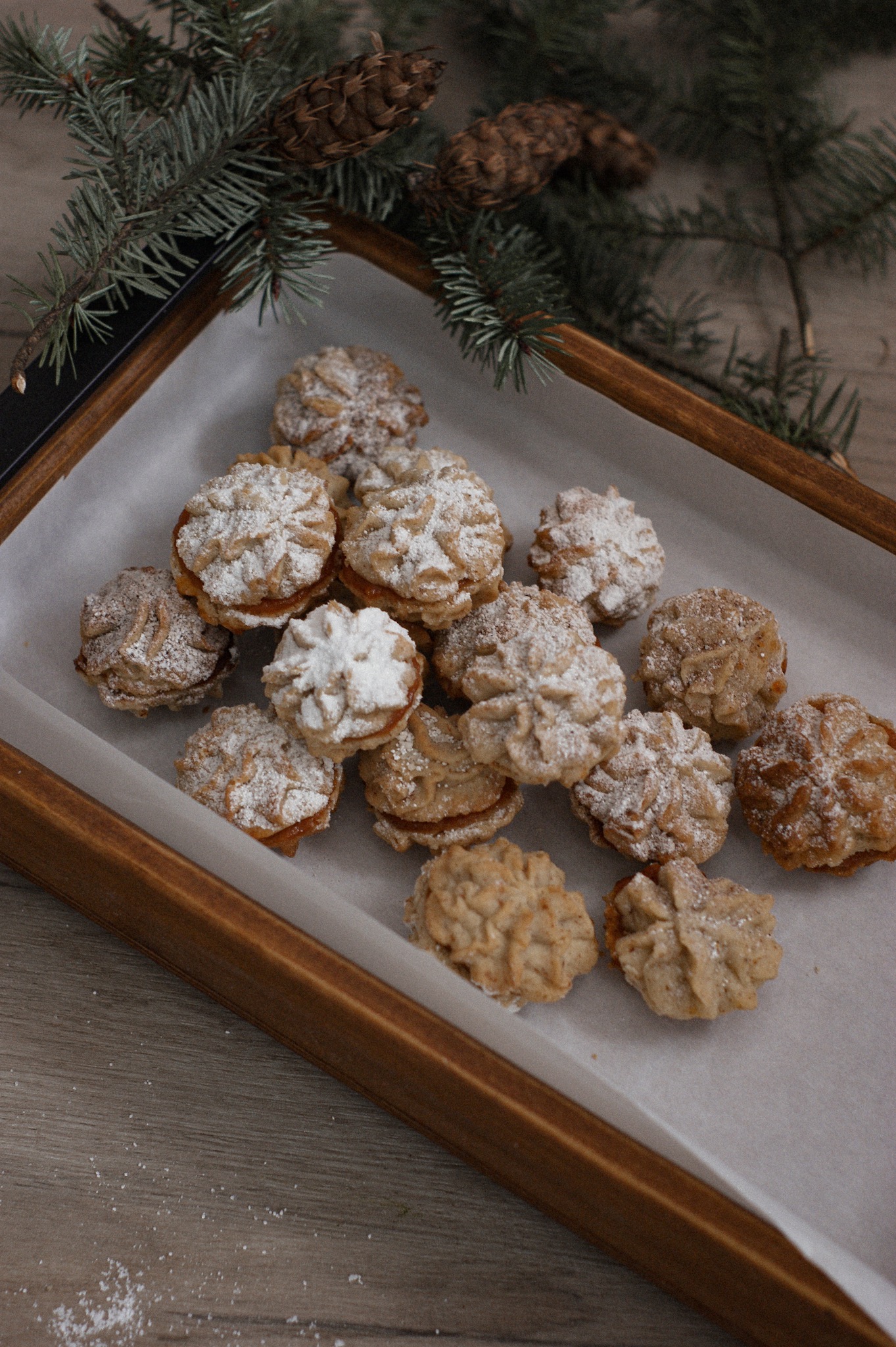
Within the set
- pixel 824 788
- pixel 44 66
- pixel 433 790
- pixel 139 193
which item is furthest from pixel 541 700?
pixel 44 66

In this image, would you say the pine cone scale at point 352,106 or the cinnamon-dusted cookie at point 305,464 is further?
the cinnamon-dusted cookie at point 305,464

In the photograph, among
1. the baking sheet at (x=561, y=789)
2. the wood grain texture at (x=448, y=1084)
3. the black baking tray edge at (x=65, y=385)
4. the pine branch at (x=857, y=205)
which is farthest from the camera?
the pine branch at (x=857, y=205)

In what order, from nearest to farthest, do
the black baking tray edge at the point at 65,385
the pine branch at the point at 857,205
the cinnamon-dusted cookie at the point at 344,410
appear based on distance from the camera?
the black baking tray edge at the point at 65,385, the cinnamon-dusted cookie at the point at 344,410, the pine branch at the point at 857,205

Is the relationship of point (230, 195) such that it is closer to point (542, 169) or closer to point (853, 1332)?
point (542, 169)

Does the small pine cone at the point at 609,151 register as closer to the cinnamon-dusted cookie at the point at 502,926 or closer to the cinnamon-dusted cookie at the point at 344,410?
the cinnamon-dusted cookie at the point at 344,410

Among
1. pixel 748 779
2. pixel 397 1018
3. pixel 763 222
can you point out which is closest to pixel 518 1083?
pixel 397 1018

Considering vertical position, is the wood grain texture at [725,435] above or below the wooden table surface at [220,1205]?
above

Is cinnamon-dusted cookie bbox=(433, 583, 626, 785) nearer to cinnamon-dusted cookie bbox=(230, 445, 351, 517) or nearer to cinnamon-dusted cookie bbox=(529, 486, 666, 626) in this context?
cinnamon-dusted cookie bbox=(529, 486, 666, 626)

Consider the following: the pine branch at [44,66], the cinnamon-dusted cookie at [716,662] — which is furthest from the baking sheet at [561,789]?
the pine branch at [44,66]
